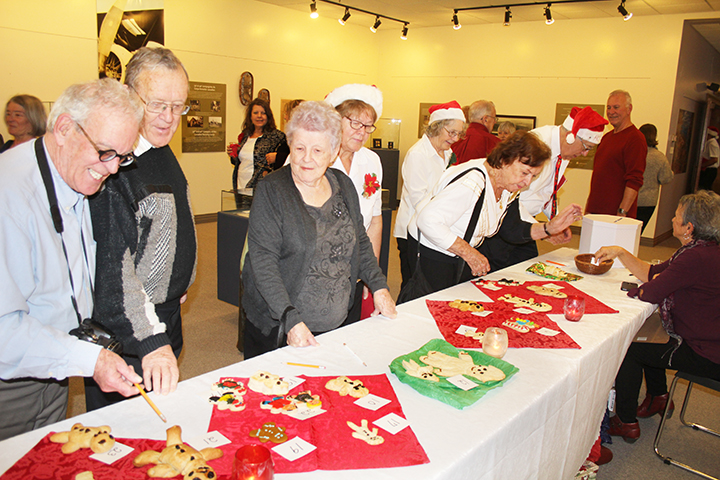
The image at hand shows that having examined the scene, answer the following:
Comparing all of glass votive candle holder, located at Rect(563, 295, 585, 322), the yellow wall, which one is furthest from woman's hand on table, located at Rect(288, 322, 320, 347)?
the yellow wall

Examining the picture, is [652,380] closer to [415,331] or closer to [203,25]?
[415,331]

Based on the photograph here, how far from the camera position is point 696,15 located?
713cm

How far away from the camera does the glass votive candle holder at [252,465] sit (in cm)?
100

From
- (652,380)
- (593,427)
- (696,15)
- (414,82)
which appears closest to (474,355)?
(593,427)

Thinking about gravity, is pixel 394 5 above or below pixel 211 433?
above

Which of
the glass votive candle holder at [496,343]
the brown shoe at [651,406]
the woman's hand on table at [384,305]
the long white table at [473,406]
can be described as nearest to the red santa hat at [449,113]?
the long white table at [473,406]

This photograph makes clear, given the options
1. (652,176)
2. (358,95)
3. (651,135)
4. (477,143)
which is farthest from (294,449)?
(651,135)

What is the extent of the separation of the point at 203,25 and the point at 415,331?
677 cm

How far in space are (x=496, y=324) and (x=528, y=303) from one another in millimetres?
369

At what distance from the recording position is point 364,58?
33.3 ft

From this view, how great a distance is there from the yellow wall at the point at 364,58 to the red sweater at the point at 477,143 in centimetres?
374

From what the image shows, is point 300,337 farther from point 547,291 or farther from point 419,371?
point 547,291

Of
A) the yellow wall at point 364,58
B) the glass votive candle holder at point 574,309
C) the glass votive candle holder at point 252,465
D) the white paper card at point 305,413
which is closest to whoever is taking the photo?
the glass votive candle holder at point 252,465

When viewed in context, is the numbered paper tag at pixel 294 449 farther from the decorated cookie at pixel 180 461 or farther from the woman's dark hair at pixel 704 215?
the woman's dark hair at pixel 704 215
